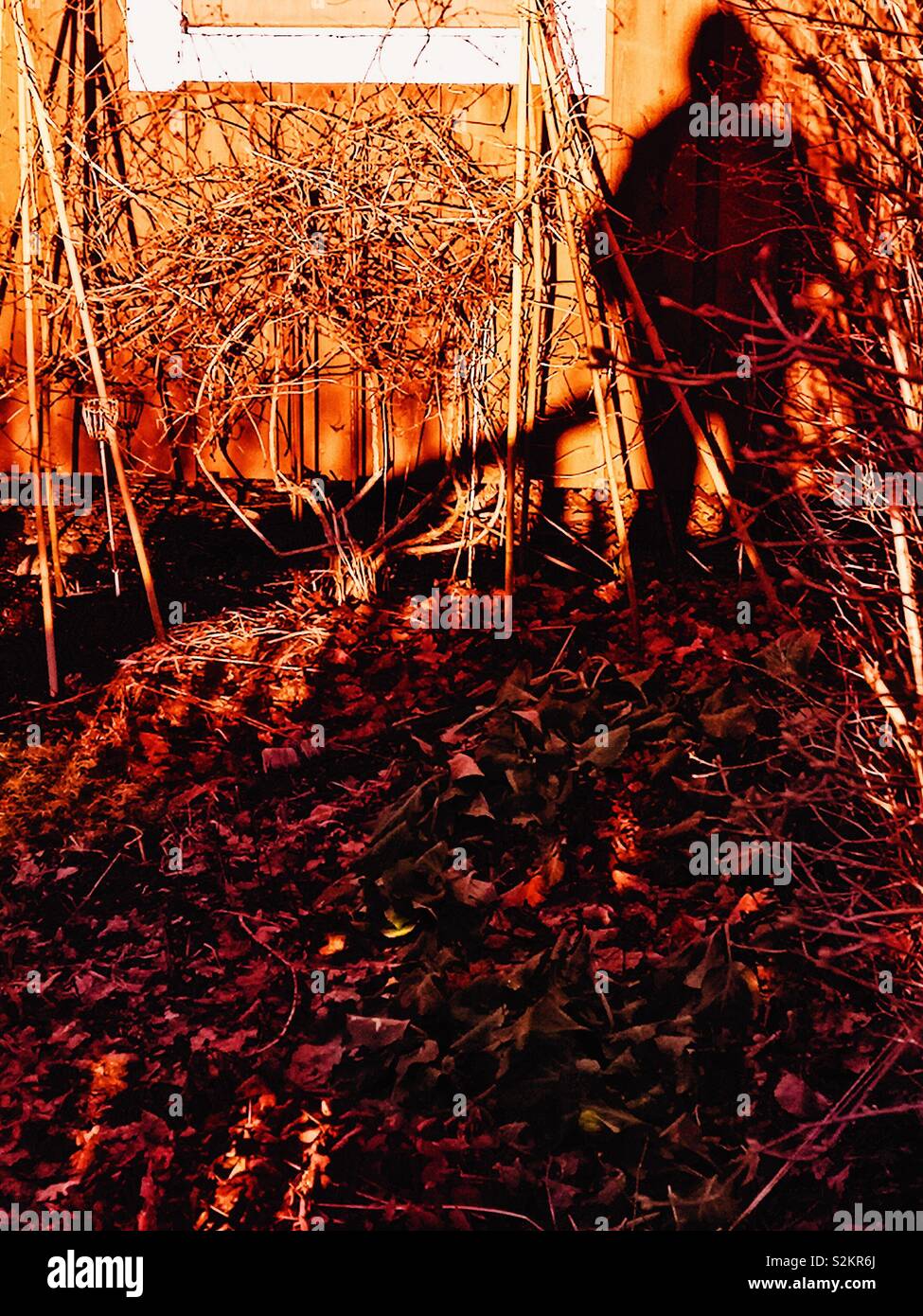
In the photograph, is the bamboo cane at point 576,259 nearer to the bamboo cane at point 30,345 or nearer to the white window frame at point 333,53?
the white window frame at point 333,53

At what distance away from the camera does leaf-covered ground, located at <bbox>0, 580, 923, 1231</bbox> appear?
2840mm

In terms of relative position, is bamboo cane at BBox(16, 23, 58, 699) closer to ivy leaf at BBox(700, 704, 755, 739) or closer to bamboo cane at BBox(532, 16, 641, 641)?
bamboo cane at BBox(532, 16, 641, 641)

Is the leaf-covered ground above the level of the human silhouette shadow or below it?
below

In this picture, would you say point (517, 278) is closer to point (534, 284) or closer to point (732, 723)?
point (534, 284)

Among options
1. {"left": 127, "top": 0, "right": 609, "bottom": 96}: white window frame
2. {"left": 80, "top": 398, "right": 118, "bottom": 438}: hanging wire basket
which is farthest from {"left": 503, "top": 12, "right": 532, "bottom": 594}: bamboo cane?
{"left": 80, "top": 398, "right": 118, "bottom": 438}: hanging wire basket

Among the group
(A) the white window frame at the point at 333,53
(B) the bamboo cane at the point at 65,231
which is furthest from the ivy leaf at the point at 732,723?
(A) the white window frame at the point at 333,53

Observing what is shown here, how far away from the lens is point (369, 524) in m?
5.84

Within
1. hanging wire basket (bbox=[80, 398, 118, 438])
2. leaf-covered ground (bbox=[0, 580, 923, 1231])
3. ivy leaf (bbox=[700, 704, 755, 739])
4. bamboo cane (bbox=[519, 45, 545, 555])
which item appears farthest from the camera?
hanging wire basket (bbox=[80, 398, 118, 438])

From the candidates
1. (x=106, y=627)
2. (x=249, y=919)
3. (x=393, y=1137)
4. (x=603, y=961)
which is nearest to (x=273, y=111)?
(x=106, y=627)

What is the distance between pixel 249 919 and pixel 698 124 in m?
3.82

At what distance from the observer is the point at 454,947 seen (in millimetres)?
3416

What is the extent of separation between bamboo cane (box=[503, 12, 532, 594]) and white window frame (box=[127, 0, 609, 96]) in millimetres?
993

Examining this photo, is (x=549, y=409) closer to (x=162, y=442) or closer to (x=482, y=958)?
(x=162, y=442)
